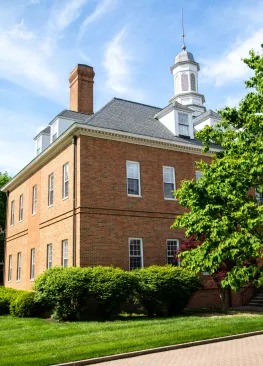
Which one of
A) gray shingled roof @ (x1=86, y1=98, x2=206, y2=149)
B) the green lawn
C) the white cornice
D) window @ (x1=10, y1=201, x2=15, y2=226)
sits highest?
gray shingled roof @ (x1=86, y1=98, x2=206, y2=149)

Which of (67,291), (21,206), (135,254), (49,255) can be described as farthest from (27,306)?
(21,206)

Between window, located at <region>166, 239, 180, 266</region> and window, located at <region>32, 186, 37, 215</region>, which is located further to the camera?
window, located at <region>32, 186, 37, 215</region>

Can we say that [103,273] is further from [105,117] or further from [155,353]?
[105,117]

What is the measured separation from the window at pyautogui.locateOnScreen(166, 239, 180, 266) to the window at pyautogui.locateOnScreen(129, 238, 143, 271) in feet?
5.45

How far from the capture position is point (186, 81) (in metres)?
38.6

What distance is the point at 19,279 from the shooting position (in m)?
25.0

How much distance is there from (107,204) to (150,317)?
5347 millimetres

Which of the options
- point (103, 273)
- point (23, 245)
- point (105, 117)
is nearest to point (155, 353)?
point (103, 273)

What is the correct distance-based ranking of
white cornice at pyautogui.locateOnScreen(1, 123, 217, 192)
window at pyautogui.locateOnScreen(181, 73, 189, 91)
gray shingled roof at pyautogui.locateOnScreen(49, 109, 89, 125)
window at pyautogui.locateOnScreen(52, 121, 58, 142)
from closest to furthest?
white cornice at pyautogui.locateOnScreen(1, 123, 217, 192) < gray shingled roof at pyautogui.locateOnScreen(49, 109, 89, 125) < window at pyautogui.locateOnScreen(52, 121, 58, 142) < window at pyautogui.locateOnScreen(181, 73, 189, 91)

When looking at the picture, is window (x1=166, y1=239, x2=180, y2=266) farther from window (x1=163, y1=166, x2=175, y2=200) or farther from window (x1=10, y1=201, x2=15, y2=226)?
window (x1=10, y1=201, x2=15, y2=226)

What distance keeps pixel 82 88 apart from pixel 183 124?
6628 mm

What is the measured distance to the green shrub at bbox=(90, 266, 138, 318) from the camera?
14438mm

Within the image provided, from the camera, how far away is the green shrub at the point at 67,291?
47.2 feet

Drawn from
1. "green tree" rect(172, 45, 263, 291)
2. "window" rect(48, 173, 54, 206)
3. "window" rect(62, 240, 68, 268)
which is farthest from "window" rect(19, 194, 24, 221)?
"green tree" rect(172, 45, 263, 291)
